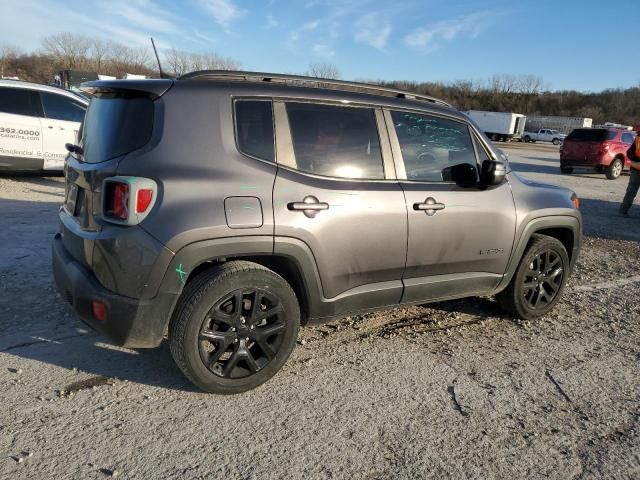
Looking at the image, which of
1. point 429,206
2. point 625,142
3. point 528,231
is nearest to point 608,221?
point 528,231

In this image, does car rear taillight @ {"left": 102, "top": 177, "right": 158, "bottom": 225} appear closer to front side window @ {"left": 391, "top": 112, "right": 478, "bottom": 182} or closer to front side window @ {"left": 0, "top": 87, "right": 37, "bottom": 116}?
front side window @ {"left": 391, "top": 112, "right": 478, "bottom": 182}

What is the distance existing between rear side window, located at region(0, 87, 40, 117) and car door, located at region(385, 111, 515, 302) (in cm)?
799

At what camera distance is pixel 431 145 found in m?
3.67

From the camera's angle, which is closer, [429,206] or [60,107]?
[429,206]

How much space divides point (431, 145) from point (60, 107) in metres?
8.07

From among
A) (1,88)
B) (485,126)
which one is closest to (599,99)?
(485,126)

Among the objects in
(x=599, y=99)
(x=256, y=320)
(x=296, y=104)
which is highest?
(x=599, y=99)

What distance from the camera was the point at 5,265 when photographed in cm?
487

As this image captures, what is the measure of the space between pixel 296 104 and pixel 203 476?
84.6 inches

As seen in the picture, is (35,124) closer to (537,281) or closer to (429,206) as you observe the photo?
(429,206)

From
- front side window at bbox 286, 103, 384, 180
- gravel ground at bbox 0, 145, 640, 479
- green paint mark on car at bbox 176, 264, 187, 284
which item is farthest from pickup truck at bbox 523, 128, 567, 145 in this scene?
green paint mark on car at bbox 176, 264, 187, 284

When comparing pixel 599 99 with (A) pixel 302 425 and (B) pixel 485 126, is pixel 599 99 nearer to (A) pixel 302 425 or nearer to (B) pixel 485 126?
(B) pixel 485 126

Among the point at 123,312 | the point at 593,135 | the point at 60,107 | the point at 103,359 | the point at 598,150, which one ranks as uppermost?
the point at 593,135

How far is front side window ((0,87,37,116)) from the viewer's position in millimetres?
8570
